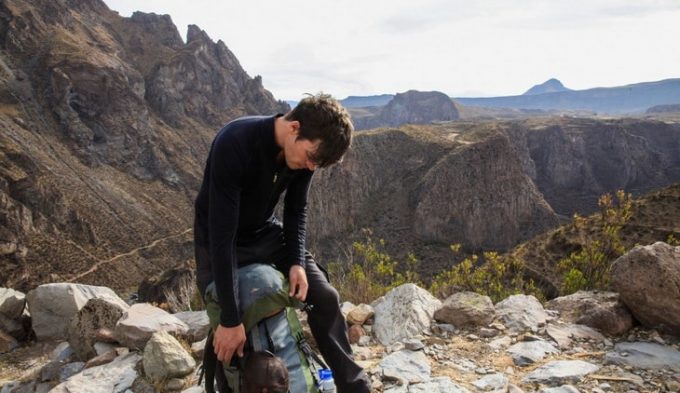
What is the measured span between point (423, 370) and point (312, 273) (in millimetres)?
1895

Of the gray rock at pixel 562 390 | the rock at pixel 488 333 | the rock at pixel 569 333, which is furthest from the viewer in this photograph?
the rock at pixel 488 333

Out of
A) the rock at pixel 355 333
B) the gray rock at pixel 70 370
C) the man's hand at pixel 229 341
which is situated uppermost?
the man's hand at pixel 229 341

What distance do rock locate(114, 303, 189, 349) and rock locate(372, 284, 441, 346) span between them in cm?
237

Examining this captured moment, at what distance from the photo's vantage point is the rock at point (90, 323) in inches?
213

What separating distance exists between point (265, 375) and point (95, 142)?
3919 inches

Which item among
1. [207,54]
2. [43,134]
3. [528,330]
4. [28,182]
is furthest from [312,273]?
[207,54]

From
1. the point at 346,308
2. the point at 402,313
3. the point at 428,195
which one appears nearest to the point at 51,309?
the point at 346,308

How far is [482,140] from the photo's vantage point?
78.1m

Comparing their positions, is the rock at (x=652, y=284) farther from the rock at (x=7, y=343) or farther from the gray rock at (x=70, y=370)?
the rock at (x=7, y=343)

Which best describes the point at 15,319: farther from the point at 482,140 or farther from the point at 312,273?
the point at 482,140

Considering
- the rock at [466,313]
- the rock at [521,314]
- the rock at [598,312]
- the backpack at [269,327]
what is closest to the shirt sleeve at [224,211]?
the backpack at [269,327]

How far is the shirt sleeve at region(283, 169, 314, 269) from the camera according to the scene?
3.09m

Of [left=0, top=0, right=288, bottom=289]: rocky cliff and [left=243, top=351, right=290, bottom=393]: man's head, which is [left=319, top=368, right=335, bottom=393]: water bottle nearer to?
[left=243, top=351, right=290, bottom=393]: man's head

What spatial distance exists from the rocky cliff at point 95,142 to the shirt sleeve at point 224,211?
62363mm
